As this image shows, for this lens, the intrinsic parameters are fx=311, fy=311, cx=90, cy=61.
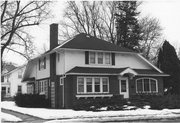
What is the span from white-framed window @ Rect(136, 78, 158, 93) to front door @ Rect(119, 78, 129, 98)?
57.2 inches

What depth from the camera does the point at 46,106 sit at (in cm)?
3053

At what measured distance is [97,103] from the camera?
2541 cm

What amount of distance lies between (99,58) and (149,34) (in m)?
23.8

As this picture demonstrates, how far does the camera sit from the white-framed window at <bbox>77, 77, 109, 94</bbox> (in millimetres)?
27750

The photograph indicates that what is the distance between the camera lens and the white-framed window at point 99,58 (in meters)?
29.9

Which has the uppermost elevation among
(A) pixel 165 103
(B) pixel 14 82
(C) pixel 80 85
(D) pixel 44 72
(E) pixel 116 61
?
(E) pixel 116 61

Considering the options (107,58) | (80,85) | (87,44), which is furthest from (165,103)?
(87,44)

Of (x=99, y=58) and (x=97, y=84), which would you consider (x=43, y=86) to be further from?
(x=97, y=84)

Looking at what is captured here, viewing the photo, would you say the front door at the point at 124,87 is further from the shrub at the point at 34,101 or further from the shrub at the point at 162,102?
the shrub at the point at 34,101

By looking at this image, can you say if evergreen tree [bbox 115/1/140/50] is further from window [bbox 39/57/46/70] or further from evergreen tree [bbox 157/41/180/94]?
window [bbox 39/57/46/70]

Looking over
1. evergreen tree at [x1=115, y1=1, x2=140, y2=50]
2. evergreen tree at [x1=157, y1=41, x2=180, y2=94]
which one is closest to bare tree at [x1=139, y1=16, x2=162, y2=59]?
evergreen tree at [x1=115, y1=1, x2=140, y2=50]

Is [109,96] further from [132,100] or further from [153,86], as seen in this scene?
[153,86]

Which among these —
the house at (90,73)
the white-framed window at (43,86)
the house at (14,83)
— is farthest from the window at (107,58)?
the house at (14,83)

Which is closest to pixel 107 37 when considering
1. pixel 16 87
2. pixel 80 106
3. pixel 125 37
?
pixel 125 37
